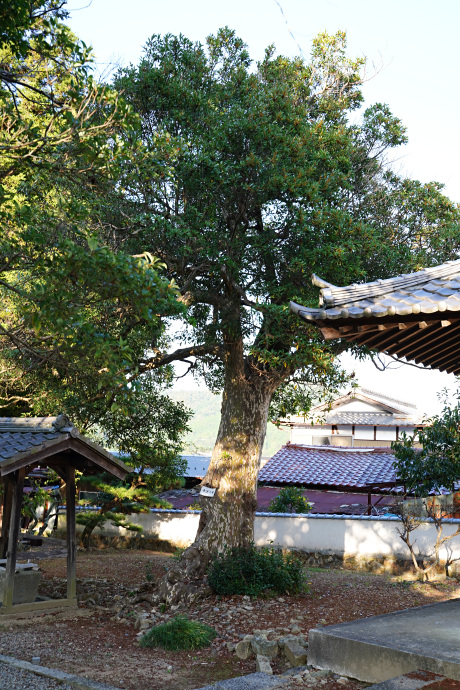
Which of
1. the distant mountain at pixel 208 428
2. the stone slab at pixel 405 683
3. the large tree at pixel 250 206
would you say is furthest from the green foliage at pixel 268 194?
the distant mountain at pixel 208 428

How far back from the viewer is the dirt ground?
6.98m

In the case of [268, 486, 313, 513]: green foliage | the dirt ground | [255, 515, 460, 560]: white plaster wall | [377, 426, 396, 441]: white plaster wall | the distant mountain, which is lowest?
the dirt ground

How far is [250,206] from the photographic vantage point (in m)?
10.7

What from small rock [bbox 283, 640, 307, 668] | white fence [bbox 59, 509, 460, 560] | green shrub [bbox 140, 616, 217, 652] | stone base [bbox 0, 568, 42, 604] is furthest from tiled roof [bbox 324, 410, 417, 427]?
small rock [bbox 283, 640, 307, 668]

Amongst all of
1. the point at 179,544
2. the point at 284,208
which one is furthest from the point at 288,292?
A: the point at 179,544

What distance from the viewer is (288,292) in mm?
10391

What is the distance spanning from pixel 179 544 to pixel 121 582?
6487 mm

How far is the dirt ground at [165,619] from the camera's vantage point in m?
6.98

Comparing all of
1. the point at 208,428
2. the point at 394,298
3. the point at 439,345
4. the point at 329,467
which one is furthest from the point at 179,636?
the point at 208,428

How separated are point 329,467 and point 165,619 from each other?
51.5 ft

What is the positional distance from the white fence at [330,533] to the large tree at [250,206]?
378cm

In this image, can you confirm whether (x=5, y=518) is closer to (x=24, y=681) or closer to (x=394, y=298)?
(x=24, y=681)

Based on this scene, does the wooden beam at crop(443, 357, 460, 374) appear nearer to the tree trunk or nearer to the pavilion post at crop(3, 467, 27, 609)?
the tree trunk

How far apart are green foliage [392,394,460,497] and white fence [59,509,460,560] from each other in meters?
2.20
